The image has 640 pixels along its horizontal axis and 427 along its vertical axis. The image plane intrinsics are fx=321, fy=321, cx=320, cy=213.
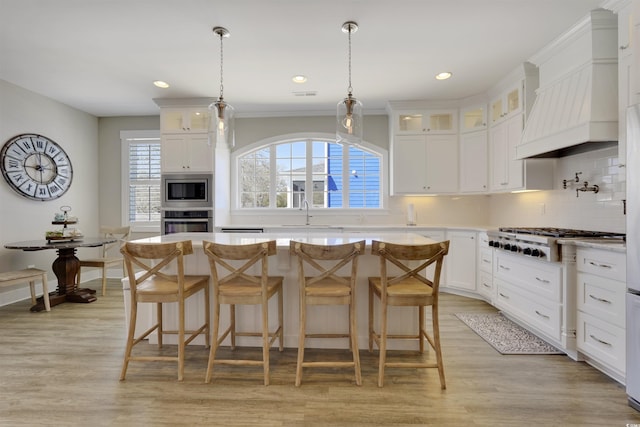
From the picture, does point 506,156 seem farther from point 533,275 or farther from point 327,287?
point 327,287

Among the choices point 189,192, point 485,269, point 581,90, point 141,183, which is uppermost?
point 581,90

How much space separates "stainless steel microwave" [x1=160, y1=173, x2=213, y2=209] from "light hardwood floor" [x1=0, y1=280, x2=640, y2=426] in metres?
2.35

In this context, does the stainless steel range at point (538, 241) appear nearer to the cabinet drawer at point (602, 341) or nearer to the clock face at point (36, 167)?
the cabinet drawer at point (602, 341)

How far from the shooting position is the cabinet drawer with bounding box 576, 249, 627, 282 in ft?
6.89

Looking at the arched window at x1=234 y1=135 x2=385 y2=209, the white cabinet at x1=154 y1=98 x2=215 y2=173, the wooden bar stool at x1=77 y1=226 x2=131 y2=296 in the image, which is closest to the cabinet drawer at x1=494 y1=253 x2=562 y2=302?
the arched window at x1=234 y1=135 x2=385 y2=209

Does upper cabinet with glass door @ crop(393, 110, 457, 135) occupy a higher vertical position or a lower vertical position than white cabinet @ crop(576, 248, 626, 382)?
higher

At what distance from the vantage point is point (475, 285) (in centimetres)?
425

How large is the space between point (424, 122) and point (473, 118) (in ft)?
2.22

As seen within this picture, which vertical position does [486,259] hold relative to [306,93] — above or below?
below

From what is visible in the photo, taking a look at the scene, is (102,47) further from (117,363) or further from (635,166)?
(635,166)

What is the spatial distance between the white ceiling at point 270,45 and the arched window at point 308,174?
0.98 m

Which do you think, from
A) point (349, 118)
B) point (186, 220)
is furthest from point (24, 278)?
point (349, 118)

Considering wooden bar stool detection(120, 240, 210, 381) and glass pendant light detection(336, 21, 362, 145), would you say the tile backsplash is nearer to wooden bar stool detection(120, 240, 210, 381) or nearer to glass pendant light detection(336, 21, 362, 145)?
glass pendant light detection(336, 21, 362, 145)

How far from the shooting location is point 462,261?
438cm
